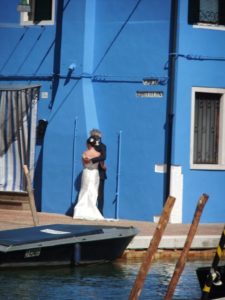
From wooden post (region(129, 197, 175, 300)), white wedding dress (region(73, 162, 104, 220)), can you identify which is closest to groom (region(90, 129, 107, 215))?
white wedding dress (region(73, 162, 104, 220))

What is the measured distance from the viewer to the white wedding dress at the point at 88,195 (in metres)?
21.5

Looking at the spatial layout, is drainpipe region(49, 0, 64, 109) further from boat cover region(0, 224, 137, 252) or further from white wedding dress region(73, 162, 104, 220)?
boat cover region(0, 224, 137, 252)

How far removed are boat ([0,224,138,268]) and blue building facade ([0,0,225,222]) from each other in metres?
4.41

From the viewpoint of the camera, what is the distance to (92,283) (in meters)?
15.4

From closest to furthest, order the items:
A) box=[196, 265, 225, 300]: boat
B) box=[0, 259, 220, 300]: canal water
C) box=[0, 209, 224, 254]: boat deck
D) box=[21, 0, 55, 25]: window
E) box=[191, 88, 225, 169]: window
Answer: box=[196, 265, 225, 300]: boat < box=[0, 259, 220, 300]: canal water < box=[0, 209, 224, 254]: boat deck < box=[191, 88, 225, 169]: window < box=[21, 0, 55, 25]: window

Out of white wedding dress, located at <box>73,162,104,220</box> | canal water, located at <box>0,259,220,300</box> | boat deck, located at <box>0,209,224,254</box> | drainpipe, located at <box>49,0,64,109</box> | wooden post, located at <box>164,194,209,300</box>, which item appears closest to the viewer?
wooden post, located at <box>164,194,209,300</box>

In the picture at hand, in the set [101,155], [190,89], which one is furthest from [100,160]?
[190,89]

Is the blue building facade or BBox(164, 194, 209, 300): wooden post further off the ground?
the blue building facade

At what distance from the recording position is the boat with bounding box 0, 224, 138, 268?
16.2m

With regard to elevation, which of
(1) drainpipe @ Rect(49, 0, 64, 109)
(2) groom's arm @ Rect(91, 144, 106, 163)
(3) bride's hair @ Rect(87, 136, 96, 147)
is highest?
(1) drainpipe @ Rect(49, 0, 64, 109)

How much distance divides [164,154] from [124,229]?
4.70m

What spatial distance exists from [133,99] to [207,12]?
2397 mm

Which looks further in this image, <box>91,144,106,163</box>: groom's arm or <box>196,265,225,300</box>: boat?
<box>91,144,106,163</box>: groom's arm

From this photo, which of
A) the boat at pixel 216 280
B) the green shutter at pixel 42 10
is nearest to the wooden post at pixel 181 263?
the boat at pixel 216 280
